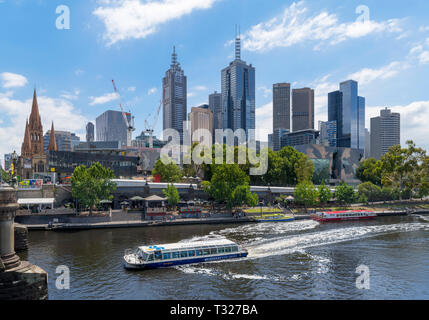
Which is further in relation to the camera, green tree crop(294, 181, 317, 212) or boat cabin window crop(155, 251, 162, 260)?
green tree crop(294, 181, 317, 212)

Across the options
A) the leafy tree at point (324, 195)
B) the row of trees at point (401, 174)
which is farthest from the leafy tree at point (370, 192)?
the leafy tree at point (324, 195)

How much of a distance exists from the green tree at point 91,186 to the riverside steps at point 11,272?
51028mm

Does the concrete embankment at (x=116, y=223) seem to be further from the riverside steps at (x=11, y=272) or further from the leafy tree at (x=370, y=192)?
the leafy tree at (x=370, y=192)

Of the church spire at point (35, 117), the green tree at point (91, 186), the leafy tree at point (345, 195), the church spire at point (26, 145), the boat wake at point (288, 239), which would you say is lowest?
the boat wake at point (288, 239)

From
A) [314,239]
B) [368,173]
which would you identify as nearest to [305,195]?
[314,239]

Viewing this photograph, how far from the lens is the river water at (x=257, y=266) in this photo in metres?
34.2

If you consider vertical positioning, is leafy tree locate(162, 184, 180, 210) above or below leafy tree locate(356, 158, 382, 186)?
below

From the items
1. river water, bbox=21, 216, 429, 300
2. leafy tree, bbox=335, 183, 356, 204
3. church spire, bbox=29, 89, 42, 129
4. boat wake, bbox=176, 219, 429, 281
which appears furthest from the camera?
church spire, bbox=29, 89, 42, 129

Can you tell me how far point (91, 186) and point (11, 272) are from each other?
177 feet

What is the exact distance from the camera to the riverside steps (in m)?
25.8

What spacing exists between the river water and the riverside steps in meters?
6.43

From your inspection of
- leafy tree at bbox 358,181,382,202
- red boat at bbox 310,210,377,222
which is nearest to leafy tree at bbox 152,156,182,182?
red boat at bbox 310,210,377,222

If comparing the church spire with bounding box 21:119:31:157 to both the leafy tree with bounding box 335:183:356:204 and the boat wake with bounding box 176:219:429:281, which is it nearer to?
the boat wake with bounding box 176:219:429:281
